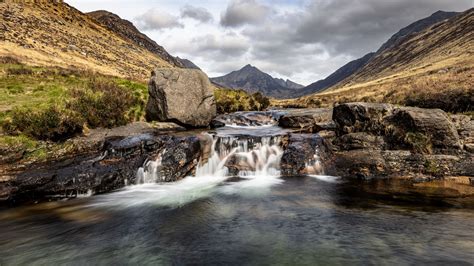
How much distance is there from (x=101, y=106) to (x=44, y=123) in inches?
157

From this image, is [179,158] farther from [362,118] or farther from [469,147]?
[469,147]

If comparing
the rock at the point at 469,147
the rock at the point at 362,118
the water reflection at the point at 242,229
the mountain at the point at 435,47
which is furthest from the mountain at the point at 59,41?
the mountain at the point at 435,47

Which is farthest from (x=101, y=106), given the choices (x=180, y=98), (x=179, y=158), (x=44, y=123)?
(x=179, y=158)

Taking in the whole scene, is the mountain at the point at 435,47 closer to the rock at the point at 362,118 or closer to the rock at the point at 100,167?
the rock at the point at 362,118

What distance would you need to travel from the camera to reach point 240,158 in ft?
54.7

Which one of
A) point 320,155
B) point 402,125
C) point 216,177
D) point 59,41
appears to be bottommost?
point 216,177

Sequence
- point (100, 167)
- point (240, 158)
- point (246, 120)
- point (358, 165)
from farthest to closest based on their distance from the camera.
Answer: point (246, 120)
point (240, 158)
point (358, 165)
point (100, 167)

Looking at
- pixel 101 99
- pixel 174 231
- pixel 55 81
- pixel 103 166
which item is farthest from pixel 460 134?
pixel 55 81

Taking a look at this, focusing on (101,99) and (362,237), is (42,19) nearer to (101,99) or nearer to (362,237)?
(101,99)

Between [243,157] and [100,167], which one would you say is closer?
[100,167]

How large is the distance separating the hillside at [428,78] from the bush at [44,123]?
23887 mm

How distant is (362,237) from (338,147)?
836 centimetres

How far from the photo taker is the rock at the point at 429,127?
1438cm

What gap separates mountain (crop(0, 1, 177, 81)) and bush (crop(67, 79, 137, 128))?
75.7ft
